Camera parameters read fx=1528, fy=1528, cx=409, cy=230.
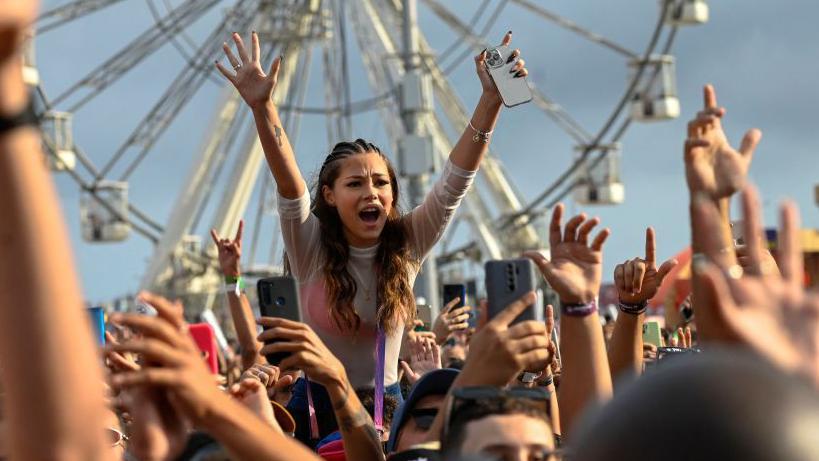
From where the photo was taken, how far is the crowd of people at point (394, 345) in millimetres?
1613

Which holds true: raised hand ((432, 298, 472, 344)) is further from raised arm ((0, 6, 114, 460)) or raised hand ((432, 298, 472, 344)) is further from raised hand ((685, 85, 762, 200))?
raised arm ((0, 6, 114, 460))

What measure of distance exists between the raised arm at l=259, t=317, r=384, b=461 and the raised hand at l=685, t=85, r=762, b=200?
28.5 inches

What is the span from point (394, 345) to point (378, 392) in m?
0.17

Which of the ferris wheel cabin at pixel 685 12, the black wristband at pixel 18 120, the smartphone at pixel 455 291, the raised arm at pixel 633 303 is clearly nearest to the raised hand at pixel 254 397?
the black wristband at pixel 18 120

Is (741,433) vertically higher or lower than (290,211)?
lower

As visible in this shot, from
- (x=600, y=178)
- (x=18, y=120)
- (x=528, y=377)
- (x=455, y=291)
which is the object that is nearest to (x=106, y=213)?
(x=600, y=178)

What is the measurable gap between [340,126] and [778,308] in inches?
1012

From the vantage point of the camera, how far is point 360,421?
2871 millimetres

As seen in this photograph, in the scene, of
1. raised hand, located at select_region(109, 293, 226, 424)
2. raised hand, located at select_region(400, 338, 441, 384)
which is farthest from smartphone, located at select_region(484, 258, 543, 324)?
raised hand, located at select_region(400, 338, 441, 384)

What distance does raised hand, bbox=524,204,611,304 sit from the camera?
2.75 m

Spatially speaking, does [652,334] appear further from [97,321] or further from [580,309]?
[580,309]

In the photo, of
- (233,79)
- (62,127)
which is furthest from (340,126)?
(233,79)

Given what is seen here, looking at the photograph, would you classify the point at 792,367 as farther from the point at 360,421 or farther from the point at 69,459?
the point at 360,421

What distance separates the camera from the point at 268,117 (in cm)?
402
